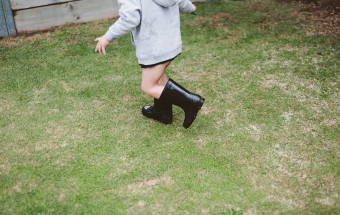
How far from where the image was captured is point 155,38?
7.61ft

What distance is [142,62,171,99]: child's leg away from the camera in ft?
8.21

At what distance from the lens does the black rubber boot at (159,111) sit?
2.81 meters

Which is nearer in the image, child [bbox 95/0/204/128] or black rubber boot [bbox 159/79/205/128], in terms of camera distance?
child [bbox 95/0/204/128]

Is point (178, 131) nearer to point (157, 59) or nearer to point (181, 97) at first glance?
point (181, 97)

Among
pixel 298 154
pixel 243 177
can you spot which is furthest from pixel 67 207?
pixel 298 154

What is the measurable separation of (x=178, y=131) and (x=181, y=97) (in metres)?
0.37

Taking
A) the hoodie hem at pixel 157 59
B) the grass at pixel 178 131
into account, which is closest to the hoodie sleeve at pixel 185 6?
the hoodie hem at pixel 157 59

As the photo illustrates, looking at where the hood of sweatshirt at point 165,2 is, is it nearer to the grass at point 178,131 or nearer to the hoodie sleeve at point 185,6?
the hoodie sleeve at point 185,6

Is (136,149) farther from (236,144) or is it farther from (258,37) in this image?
(258,37)

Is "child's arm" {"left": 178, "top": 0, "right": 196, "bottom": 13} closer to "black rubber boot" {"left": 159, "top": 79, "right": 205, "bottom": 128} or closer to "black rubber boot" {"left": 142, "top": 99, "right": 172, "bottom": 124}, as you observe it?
"black rubber boot" {"left": 159, "top": 79, "right": 205, "bottom": 128}

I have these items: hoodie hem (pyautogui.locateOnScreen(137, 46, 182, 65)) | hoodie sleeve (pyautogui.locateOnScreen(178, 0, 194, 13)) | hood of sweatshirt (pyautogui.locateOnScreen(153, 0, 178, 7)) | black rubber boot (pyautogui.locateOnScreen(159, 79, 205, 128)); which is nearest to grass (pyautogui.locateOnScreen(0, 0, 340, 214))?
black rubber boot (pyautogui.locateOnScreen(159, 79, 205, 128))

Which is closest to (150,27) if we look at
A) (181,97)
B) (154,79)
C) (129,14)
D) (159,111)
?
(129,14)

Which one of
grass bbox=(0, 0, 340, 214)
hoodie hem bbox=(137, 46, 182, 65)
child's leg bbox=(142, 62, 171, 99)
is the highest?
hoodie hem bbox=(137, 46, 182, 65)

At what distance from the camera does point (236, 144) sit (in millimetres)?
2654
